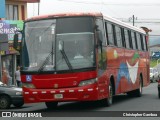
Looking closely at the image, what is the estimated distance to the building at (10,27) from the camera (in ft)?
118

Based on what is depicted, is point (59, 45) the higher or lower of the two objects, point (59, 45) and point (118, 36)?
the lower

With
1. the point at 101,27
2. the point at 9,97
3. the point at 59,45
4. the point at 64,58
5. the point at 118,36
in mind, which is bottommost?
the point at 9,97

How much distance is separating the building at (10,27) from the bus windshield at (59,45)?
641 inches

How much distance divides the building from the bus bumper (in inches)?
657

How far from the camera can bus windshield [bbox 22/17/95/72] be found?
1772cm

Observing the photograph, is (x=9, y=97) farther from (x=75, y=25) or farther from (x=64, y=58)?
(x=75, y=25)

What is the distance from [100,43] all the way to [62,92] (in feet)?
7.23

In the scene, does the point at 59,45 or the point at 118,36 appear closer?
the point at 59,45

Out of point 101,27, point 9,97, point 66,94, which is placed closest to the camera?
point 66,94

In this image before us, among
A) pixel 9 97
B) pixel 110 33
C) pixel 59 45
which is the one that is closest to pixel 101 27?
pixel 110 33

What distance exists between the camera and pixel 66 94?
1755 cm

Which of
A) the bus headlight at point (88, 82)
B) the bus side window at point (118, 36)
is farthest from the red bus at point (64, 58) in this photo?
the bus side window at point (118, 36)

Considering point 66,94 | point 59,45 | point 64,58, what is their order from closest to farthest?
point 66,94
point 64,58
point 59,45

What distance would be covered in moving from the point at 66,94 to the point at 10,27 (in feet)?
67.2
